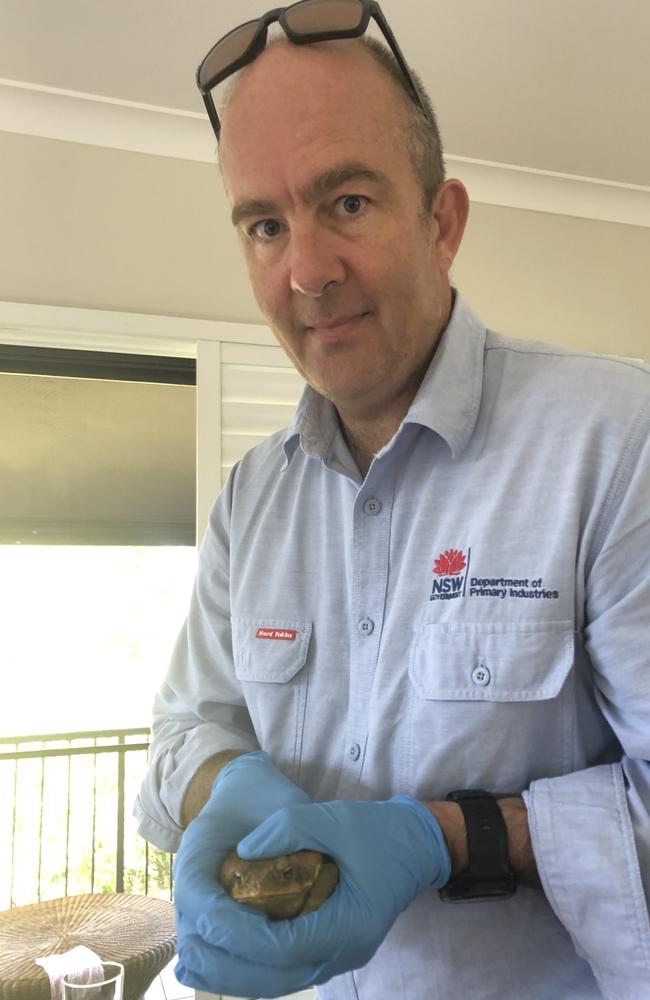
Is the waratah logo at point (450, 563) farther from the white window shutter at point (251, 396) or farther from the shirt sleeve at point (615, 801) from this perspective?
the white window shutter at point (251, 396)

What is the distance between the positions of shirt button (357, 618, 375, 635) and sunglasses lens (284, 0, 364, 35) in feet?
2.27

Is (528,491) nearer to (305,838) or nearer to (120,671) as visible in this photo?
(305,838)

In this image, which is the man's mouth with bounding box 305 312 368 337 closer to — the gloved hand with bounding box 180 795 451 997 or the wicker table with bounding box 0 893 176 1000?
the gloved hand with bounding box 180 795 451 997

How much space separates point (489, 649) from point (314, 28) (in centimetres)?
74

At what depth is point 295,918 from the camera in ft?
2.18

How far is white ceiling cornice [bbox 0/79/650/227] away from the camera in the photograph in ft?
7.50

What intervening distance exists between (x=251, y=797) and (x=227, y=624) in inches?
12.9

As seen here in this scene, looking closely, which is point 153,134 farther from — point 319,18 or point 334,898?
point 334,898

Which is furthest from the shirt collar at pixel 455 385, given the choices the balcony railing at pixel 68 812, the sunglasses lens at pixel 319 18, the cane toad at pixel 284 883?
the balcony railing at pixel 68 812

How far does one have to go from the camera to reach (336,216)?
894 millimetres

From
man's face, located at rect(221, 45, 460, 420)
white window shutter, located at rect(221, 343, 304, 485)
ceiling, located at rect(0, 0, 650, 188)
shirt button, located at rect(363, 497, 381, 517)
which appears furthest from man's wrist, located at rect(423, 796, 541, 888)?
ceiling, located at rect(0, 0, 650, 188)

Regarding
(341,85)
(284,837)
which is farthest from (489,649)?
(341,85)

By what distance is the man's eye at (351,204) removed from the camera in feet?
2.92

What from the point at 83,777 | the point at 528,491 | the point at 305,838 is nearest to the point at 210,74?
the point at 528,491
